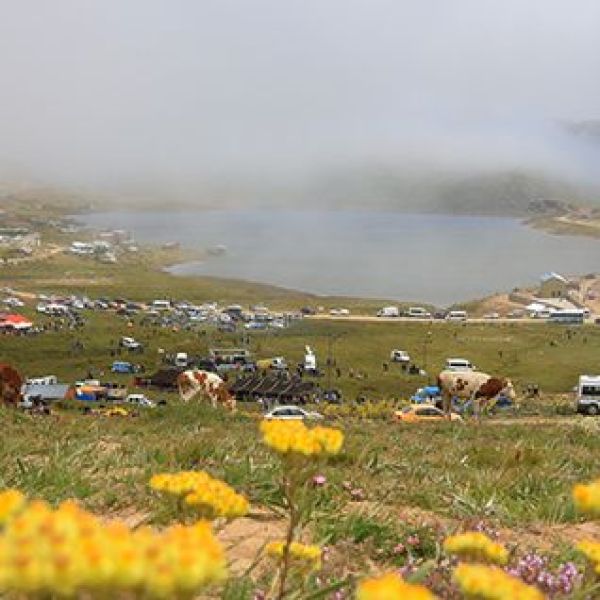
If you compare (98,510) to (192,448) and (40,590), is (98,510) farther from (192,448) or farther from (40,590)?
(40,590)

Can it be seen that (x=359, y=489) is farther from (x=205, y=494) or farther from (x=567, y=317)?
(x=567, y=317)

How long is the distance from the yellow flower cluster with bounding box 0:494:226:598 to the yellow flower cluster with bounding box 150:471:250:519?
39.2 inches

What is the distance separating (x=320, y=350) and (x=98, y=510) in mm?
102581

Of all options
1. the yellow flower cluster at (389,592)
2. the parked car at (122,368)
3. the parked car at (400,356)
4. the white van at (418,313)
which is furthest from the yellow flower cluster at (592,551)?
the white van at (418,313)

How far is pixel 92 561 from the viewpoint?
106 cm

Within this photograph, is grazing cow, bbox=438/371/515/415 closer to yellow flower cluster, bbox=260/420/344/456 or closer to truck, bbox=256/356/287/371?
yellow flower cluster, bbox=260/420/344/456

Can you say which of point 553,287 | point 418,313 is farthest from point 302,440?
point 553,287

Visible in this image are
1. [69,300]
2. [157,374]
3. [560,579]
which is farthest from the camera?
[69,300]

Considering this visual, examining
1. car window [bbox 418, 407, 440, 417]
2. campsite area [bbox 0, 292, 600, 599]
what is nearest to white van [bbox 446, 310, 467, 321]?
car window [bbox 418, 407, 440, 417]

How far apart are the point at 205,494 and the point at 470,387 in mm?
27914

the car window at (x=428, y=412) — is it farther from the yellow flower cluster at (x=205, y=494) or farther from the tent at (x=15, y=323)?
the tent at (x=15, y=323)

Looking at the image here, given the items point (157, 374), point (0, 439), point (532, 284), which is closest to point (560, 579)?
point (0, 439)

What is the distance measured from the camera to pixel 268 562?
416 cm

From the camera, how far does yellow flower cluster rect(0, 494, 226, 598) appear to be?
3.50 ft
